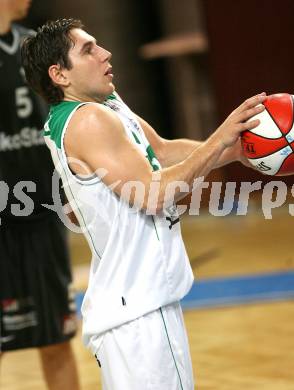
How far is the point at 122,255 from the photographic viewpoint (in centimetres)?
305

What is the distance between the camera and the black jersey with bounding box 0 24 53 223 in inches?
170

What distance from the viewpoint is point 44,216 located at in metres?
4.32

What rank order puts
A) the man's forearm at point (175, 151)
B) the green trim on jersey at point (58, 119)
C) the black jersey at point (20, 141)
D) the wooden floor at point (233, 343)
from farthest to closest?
1. the wooden floor at point (233, 343)
2. the black jersey at point (20, 141)
3. the man's forearm at point (175, 151)
4. the green trim on jersey at point (58, 119)

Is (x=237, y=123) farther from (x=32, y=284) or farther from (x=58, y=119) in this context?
(x=32, y=284)

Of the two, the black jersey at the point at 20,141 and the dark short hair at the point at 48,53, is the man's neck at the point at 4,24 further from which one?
the dark short hair at the point at 48,53

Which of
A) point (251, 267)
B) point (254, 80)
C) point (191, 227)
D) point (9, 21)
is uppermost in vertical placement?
point (9, 21)

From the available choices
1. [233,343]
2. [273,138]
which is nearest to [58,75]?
[273,138]

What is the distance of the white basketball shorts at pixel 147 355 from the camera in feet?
9.75

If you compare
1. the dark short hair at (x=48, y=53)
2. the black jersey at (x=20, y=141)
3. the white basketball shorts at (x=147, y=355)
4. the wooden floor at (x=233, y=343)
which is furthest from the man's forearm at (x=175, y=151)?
the wooden floor at (x=233, y=343)

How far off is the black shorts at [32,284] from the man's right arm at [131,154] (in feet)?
4.59

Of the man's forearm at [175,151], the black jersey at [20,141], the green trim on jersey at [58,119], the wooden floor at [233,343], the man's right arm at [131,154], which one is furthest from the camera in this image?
the wooden floor at [233,343]

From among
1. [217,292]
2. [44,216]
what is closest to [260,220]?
[217,292]

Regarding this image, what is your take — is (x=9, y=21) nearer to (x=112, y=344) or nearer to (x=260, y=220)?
(x=112, y=344)

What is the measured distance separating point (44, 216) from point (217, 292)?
300 cm
